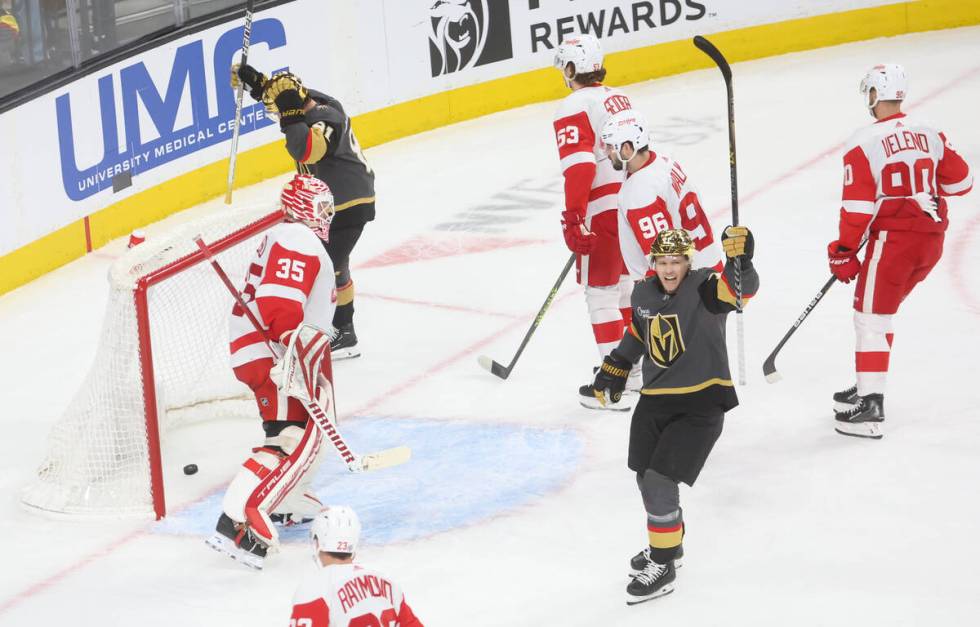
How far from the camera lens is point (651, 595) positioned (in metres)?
4.33

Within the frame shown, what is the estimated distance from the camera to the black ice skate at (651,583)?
432 centimetres

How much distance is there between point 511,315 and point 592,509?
1.97m

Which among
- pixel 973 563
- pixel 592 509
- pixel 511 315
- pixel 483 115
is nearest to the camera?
pixel 973 563

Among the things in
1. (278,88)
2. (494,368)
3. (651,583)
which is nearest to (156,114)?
(278,88)

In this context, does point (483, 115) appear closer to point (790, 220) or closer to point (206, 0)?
point (206, 0)

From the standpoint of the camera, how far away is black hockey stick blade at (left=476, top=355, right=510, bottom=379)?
611 cm

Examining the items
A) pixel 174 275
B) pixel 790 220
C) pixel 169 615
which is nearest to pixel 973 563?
pixel 169 615

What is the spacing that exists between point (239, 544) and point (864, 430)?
2155mm

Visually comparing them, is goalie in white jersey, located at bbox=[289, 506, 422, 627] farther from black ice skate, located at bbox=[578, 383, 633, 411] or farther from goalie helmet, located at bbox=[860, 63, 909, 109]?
goalie helmet, located at bbox=[860, 63, 909, 109]

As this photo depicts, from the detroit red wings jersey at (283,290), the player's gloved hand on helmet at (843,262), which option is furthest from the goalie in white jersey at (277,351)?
the player's gloved hand on helmet at (843,262)

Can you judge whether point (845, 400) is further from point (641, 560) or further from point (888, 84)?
point (641, 560)

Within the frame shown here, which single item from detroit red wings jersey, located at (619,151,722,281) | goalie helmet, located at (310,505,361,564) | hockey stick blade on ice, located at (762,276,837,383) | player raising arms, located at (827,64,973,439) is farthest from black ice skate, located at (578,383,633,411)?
goalie helmet, located at (310,505,361,564)

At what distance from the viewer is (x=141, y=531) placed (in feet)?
16.4

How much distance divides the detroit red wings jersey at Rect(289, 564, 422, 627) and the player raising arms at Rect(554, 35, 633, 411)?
95.1 inches
